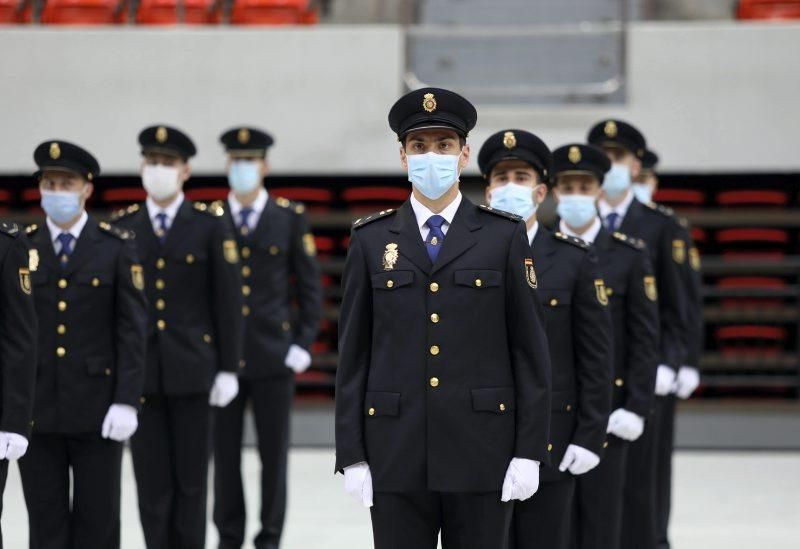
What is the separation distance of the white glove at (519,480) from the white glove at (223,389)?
7.53 feet

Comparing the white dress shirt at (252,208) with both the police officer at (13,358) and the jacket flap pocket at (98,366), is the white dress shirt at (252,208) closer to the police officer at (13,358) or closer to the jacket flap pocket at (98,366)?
the jacket flap pocket at (98,366)

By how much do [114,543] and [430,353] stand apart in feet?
5.87

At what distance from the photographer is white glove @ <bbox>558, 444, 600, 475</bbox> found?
3.79 meters

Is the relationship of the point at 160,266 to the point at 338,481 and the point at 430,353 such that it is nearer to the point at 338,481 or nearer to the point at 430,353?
the point at 430,353

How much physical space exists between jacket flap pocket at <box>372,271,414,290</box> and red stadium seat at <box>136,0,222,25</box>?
641cm

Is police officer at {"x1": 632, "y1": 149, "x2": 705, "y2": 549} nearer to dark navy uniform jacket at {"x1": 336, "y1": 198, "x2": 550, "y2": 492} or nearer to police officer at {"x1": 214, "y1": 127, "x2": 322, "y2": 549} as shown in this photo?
police officer at {"x1": 214, "y1": 127, "x2": 322, "y2": 549}

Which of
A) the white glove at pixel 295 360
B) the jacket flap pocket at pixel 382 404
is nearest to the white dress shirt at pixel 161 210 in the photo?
the white glove at pixel 295 360

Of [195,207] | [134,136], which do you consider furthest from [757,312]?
[195,207]

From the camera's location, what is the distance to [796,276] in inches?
360

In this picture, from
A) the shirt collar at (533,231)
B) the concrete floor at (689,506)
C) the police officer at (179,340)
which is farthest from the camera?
the concrete floor at (689,506)

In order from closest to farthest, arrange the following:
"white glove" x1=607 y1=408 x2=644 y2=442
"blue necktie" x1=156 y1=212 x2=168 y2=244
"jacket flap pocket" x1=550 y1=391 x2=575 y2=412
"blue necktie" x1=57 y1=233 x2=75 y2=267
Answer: "jacket flap pocket" x1=550 y1=391 x2=575 y2=412, "white glove" x1=607 y1=408 x2=644 y2=442, "blue necktie" x1=57 y1=233 x2=75 y2=267, "blue necktie" x1=156 y1=212 x2=168 y2=244

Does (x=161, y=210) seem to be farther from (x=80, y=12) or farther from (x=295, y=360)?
(x=80, y=12)

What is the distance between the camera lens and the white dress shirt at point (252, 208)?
5.94 meters

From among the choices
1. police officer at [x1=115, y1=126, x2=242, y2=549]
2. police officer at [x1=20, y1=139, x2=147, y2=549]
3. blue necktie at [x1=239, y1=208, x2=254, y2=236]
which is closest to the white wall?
blue necktie at [x1=239, y1=208, x2=254, y2=236]
